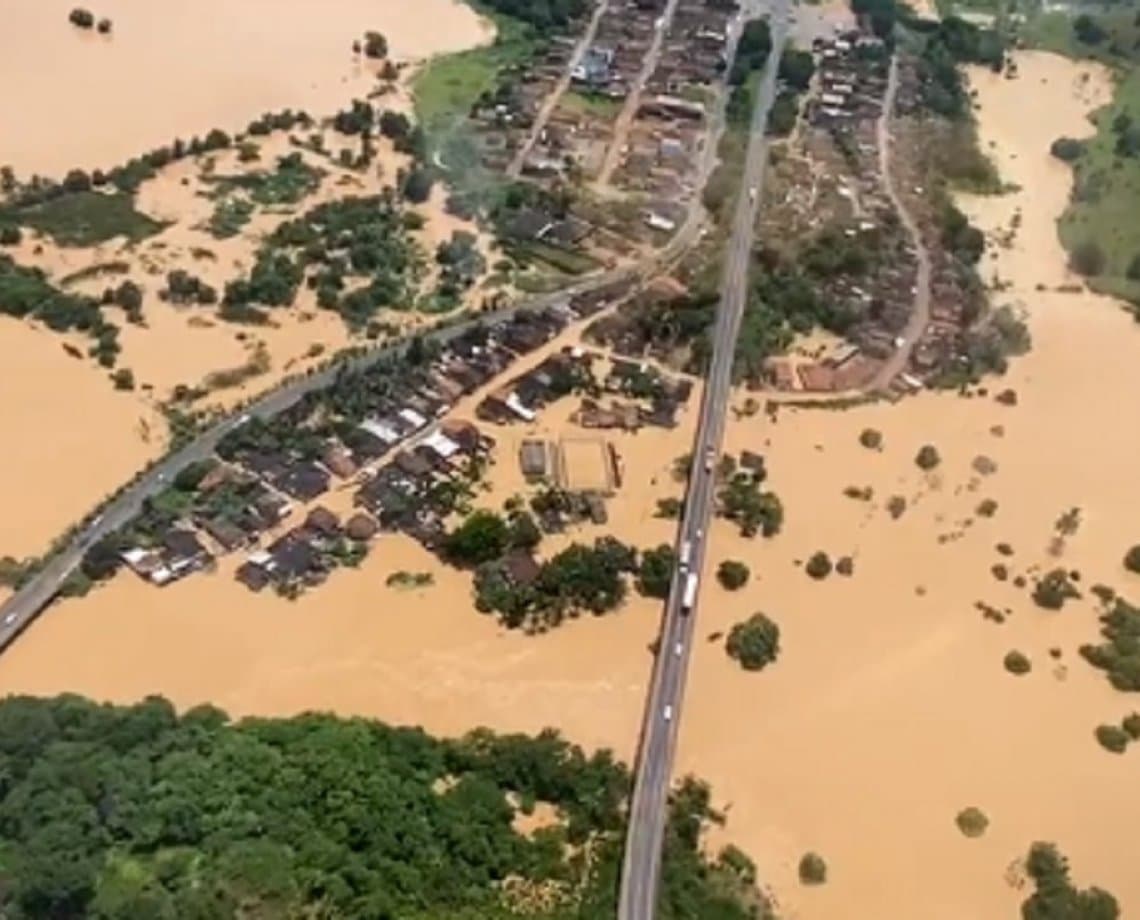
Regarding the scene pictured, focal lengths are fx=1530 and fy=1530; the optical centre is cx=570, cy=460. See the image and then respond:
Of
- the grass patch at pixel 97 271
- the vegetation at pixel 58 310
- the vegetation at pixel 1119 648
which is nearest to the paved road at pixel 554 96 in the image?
the grass patch at pixel 97 271

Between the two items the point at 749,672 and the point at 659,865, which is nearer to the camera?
the point at 659,865

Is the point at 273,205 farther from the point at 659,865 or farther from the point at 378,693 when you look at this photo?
the point at 659,865

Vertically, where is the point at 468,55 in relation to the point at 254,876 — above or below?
above

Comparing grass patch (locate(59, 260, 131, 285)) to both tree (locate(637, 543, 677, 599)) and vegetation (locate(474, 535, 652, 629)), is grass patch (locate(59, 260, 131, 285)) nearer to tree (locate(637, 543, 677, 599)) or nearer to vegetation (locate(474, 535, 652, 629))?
vegetation (locate(474, 535, 652, 629))

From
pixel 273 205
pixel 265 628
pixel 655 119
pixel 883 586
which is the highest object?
pixel 655 119

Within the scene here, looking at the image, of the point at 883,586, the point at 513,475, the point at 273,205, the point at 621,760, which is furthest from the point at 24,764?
the point at 273,205

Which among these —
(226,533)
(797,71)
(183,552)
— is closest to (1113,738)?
(226,533)

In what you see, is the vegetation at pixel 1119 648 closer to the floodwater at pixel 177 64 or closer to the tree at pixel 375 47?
the floodwater at pixel 177 64
